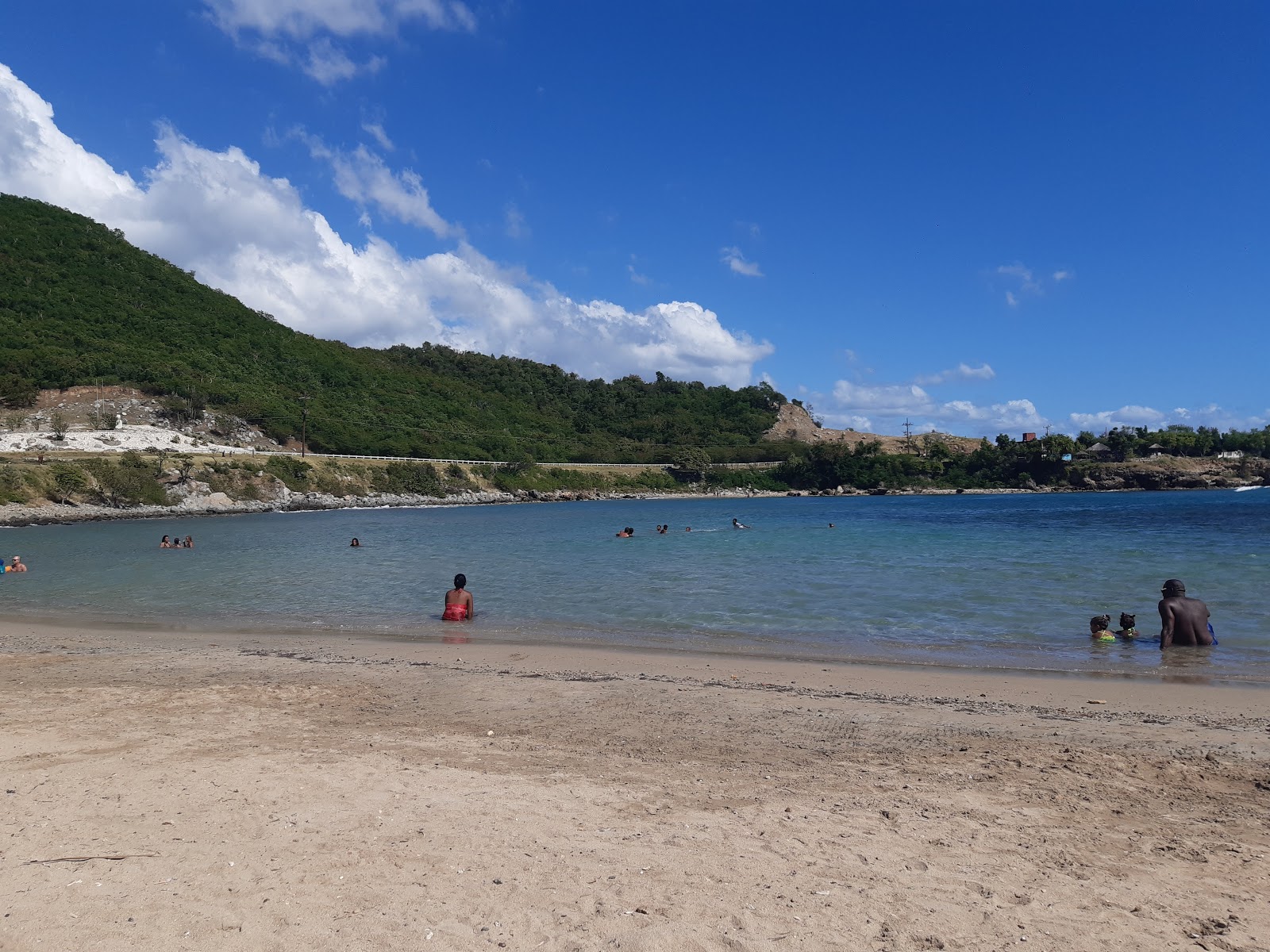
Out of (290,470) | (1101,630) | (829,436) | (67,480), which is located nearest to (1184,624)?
(1101,630)

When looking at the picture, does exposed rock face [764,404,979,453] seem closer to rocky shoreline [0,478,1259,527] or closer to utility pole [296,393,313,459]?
rocky shoreline [0,478,1259,527]

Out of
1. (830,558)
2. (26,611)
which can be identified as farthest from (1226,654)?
(26,611)

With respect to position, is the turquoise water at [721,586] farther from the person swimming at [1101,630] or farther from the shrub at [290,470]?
the shrub at [290,470]

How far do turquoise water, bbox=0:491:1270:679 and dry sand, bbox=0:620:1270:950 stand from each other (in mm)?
3937

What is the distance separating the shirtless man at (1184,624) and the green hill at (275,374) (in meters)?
82.3

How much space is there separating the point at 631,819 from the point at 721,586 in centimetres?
1460

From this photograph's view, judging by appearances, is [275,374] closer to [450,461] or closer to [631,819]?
[450,461]

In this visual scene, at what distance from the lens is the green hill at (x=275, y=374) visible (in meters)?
81.5

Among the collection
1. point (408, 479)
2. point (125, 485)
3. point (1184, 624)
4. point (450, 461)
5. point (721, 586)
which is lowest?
point (721, 586)

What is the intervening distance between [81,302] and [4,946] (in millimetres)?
114092

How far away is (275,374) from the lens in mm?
103500

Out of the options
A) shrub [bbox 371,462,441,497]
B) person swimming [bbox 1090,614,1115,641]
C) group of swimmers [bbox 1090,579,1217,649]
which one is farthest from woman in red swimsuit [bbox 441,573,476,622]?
shrub [bbox 371,462,441,497]

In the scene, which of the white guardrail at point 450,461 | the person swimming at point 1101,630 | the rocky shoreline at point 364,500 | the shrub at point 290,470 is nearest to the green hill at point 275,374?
the white guardrail at point 450,461

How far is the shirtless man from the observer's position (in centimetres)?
1180
